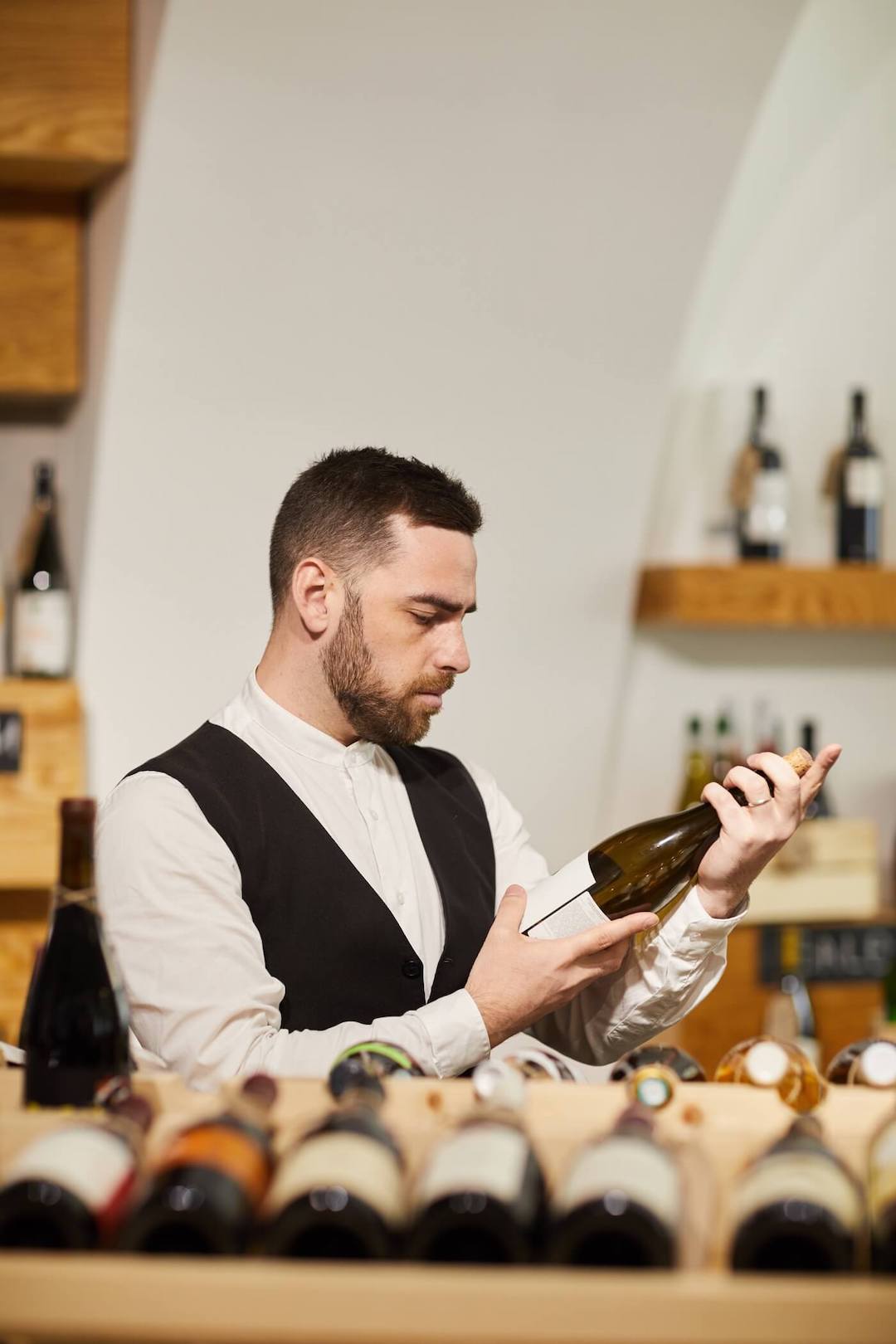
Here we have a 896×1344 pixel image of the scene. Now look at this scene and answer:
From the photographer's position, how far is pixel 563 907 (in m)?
1.35

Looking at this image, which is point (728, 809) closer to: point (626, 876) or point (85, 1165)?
point (626, 876)

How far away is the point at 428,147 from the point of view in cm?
212

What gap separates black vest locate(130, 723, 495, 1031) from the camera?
138cm

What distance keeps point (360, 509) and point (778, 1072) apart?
2.38ft

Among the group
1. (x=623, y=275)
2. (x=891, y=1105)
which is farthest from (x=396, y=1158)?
(x=623, y=275)

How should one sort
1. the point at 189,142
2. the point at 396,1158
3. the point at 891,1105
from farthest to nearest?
the point at 189,142 < the point at 891,1105 < the point at 396,1158

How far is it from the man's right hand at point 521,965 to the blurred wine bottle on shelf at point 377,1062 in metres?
0.22

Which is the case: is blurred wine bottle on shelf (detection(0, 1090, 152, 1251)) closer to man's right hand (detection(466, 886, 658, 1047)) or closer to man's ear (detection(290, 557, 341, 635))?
man's right hand (detection(466, 886, 658, 1047))

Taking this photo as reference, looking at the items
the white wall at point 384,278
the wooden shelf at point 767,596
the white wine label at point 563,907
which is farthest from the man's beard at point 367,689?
the wooden shelf at point 767,596

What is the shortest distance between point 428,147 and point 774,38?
0.55 metres

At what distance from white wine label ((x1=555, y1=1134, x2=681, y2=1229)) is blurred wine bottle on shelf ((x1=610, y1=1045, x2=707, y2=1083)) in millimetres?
358

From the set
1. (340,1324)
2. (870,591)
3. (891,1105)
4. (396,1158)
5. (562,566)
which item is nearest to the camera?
(340,1324)

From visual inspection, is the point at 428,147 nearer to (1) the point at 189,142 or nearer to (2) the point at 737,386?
(1) the point at 189,142

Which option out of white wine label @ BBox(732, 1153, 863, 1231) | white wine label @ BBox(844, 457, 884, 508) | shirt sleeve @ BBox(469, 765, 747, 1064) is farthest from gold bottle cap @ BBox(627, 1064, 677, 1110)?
white wine label @ BBox(844, 457, 884, 508)
